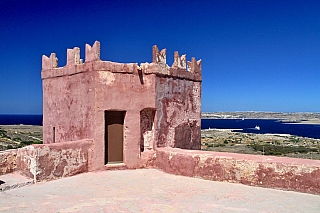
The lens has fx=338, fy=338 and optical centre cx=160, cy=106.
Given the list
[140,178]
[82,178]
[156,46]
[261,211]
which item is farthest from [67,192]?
[156,46]

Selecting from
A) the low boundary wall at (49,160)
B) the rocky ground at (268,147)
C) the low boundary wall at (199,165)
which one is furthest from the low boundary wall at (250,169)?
the rocky ground at (268,147)

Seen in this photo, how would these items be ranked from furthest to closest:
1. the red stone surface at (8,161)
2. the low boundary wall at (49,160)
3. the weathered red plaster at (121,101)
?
the weathered red plaster at (121,101), the red stone surface at (8,161), the low boundary wall at (49,160)

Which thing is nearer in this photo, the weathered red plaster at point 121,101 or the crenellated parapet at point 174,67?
the weathered red plaster at point 121,101

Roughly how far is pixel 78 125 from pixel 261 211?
18.7 ft

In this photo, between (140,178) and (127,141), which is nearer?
(140,178)

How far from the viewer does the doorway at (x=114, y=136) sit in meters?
9.31

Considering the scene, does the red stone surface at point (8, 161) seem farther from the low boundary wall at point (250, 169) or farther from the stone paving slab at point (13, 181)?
the low boundary wall at point (250, 169)

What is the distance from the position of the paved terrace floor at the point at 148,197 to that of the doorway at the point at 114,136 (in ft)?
4.23

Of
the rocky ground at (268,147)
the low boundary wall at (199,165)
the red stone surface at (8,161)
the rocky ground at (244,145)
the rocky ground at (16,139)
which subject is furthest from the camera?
the rocky ground at (268,147)

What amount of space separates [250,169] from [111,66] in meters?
4.47

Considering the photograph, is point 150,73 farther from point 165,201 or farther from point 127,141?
point 165,201

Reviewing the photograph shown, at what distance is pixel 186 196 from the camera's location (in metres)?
6.59

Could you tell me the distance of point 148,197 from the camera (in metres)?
6.51

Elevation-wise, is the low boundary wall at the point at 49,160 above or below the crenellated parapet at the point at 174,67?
below
